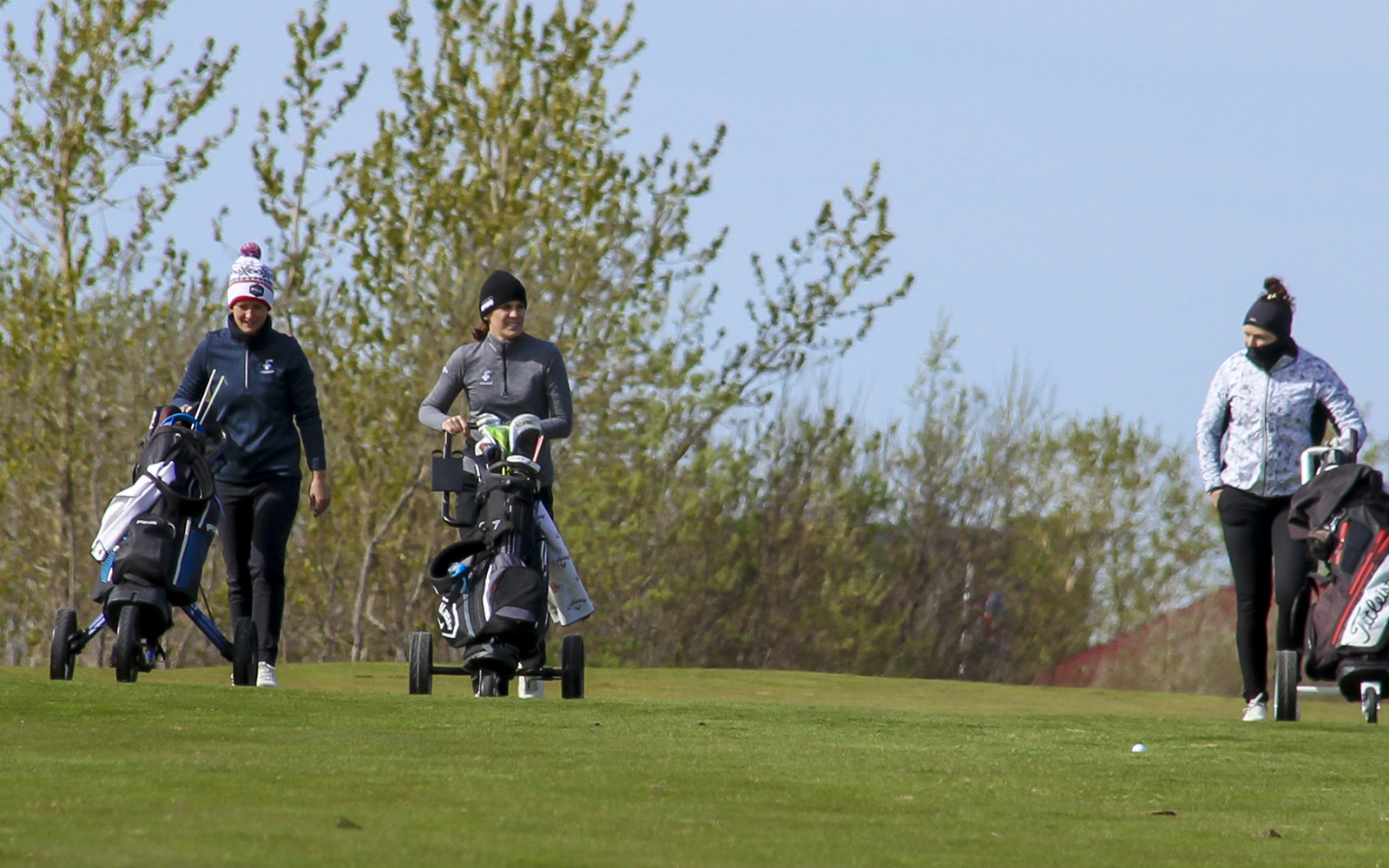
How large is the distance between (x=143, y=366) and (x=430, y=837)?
17188mm

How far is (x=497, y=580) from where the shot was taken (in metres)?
8.96

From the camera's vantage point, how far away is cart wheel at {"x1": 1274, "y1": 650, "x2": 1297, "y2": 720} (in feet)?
31.2

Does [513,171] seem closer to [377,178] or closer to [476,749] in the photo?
[377,178]

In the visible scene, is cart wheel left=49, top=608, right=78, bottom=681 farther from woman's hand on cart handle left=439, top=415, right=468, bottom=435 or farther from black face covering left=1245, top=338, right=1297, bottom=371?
black face covering left=1245, top=338, right=1297, bottom=371

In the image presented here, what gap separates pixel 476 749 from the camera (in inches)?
252

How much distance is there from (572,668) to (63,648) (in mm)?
2381

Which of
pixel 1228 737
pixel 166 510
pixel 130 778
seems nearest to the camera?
pixel 130 778

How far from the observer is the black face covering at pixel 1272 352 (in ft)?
32.1

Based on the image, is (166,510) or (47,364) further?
(47,364)

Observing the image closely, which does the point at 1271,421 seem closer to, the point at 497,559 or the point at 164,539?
the point at 497,559

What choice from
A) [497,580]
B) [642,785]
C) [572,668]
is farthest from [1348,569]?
[642,785]

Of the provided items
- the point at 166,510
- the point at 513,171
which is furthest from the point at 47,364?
the point at 166,510

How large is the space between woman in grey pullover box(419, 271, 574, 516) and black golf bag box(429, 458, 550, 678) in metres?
0.39

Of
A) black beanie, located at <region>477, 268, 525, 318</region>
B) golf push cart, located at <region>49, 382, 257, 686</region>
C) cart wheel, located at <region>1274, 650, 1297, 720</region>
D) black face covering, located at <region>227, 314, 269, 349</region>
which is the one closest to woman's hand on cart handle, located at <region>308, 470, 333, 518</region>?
golf push cart, located at <region>49, 382, 257, 686</region>
